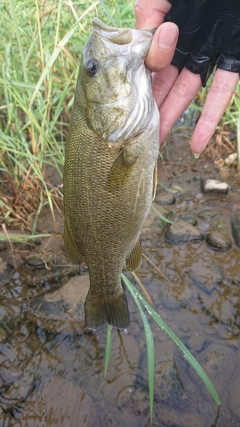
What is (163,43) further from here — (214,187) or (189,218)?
(214,187)

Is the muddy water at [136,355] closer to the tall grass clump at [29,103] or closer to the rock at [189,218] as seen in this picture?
the rock at [189,218]

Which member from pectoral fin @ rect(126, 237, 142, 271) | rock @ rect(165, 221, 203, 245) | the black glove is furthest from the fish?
rock @ rect(165, 221, 203, 245)

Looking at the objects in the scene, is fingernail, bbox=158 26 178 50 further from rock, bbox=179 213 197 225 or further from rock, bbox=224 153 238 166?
rock, bbox=224 153 238 166

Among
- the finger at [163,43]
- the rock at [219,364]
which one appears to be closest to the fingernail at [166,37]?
the finger at [163,43]

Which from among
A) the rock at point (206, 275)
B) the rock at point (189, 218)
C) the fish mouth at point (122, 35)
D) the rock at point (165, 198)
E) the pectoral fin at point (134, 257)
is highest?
the fish mouth at point (122, 35)

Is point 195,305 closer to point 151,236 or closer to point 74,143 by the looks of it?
point 151,236

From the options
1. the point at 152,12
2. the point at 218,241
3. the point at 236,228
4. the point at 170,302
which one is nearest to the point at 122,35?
the point at 152,12

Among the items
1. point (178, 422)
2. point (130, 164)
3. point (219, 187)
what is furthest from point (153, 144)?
point (219, 187)
